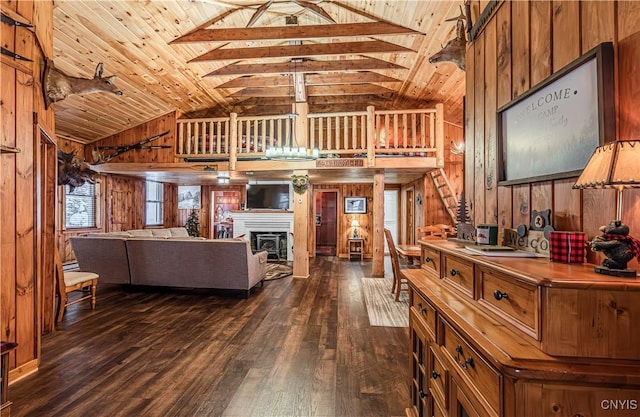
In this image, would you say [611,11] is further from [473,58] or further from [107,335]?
[107,335]

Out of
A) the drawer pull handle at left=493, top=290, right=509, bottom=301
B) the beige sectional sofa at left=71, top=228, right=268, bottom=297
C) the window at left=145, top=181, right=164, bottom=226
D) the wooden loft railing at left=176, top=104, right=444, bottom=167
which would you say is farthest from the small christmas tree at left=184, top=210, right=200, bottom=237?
the drawer pull handle at left=493, top=290, right=509, bottom=301

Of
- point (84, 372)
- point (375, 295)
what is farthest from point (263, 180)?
point (84, 372)

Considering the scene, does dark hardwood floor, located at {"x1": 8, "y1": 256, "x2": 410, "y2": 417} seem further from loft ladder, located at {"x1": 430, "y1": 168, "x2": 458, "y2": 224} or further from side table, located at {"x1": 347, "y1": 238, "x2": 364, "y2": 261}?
side table, located at {"x1": 347, "y1": 238, "x2": 364, "y2": 261}

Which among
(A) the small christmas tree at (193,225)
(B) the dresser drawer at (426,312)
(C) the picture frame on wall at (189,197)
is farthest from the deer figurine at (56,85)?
(C) the picture frame on wall at (189,197)

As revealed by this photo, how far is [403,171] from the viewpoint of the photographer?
654 centimetres

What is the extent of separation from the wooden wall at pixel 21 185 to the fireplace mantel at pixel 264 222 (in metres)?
5.80

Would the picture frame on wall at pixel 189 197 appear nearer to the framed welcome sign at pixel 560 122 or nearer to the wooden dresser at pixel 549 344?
the framed welcome sign at pixel 560 122

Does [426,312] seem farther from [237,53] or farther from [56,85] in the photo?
[237,53]

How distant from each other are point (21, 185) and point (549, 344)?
3.27 meters

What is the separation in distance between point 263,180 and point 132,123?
330 cm

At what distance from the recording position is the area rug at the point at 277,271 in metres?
6.16

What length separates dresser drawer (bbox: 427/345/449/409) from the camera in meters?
1.32

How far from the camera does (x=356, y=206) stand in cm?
890

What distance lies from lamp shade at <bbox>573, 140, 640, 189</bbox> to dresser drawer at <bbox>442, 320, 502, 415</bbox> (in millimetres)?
613
